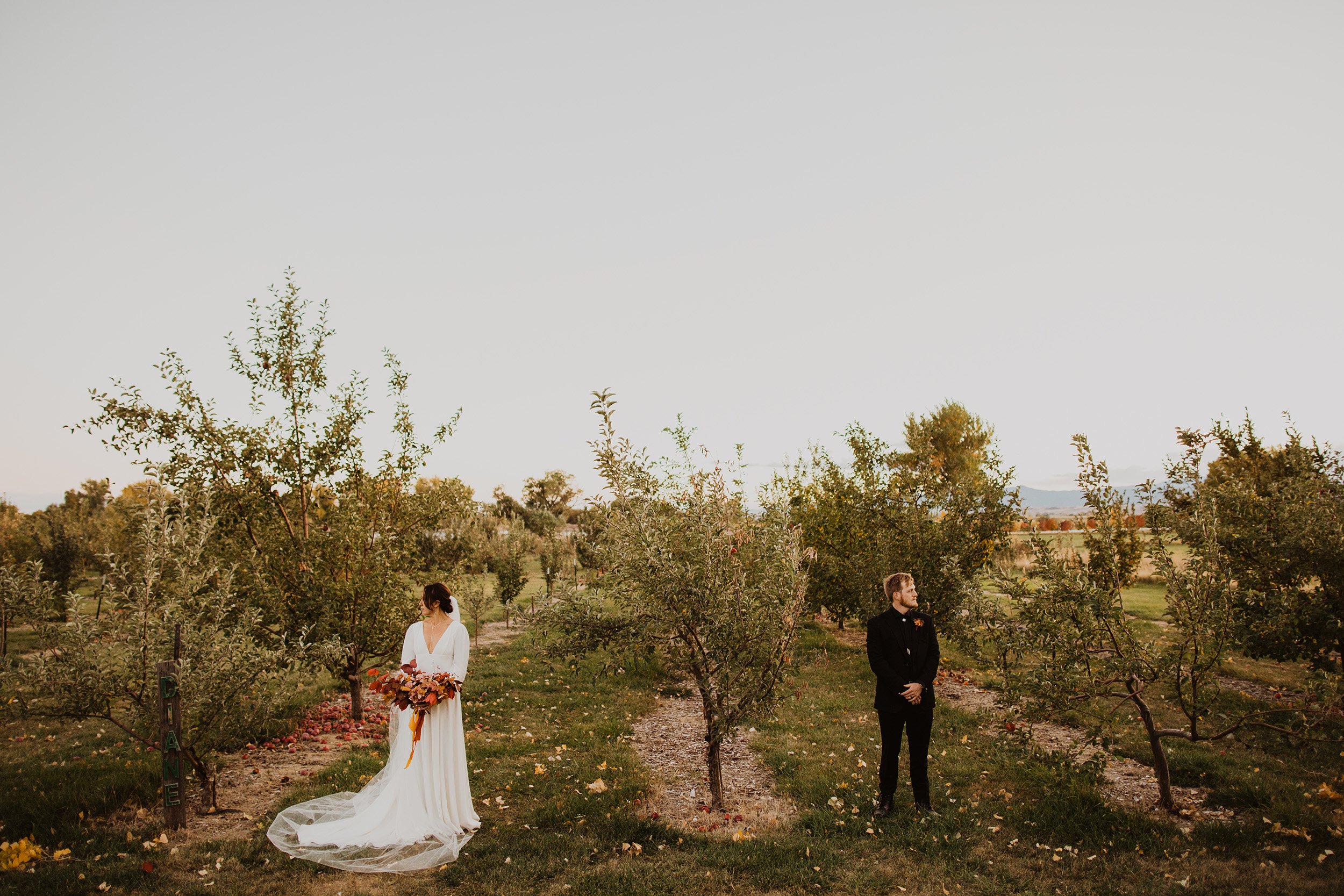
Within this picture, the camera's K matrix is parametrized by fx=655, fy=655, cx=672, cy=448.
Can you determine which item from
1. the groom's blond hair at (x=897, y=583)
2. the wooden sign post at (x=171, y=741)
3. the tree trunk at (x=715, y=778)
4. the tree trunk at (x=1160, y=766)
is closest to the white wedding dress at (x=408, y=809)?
the wooden sign post at (x=171, y=741)

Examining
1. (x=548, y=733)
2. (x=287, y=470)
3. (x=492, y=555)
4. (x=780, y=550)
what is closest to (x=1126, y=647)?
(x=780, y=550)

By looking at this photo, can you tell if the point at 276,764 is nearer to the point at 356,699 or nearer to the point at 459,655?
the point at 356,699

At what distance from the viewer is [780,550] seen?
795 cm

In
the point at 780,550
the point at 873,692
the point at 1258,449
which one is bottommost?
the point at 873,692

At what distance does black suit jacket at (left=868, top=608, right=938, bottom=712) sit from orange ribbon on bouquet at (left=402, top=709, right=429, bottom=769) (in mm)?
5354

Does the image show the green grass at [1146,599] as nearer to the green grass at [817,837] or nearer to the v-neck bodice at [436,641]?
the green grass at [817,837]

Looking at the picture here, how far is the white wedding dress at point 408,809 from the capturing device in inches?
274

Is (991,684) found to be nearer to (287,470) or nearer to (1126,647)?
(1126,647)

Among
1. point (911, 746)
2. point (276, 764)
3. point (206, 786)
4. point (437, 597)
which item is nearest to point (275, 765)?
point (276, 764)

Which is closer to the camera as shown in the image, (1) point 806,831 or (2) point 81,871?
(2) point 81,871

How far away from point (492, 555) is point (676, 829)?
2272 cm

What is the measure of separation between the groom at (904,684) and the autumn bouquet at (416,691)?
5075 millimetres

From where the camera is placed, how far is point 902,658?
7.81 m

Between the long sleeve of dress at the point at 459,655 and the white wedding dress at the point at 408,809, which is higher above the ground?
the long sleeve of dress at the point at 459,655
